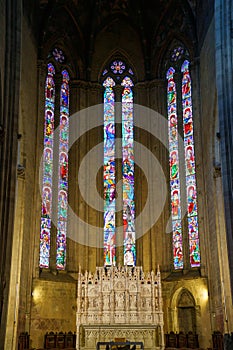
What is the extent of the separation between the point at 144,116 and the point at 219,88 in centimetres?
804

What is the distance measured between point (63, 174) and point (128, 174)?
2.97 metres

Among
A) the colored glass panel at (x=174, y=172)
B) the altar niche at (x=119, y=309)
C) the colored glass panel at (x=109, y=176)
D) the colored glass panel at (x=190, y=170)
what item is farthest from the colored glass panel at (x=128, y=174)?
the altar niche at (x=119, y=309)

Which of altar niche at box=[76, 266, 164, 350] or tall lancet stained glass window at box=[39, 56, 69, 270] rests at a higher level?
tall lancet stained glass window at box=[39, 56, 69, 270]

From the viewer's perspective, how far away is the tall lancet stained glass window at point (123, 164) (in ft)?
76.6

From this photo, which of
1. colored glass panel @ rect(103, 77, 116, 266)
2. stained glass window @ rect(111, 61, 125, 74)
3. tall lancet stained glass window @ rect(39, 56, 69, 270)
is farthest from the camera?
stained glass window @ rect(111, 61, 125, 74)

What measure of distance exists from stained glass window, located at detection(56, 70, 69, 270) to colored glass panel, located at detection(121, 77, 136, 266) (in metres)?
2.63

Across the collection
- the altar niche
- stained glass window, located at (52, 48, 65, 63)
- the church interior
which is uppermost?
stained glass window, located at (52, 48, 65, 63)

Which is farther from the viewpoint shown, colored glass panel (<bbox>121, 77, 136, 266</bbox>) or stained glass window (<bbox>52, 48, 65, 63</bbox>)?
stained glass window (<bbox>52, 48, 65, 63</bbox>)

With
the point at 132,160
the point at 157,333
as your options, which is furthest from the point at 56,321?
the point at 132,160

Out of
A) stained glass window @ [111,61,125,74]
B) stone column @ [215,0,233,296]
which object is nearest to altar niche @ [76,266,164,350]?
stone column @ [215,0,233,296]

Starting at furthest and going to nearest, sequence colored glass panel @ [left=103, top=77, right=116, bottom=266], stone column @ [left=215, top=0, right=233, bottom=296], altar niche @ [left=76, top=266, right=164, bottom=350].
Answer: colored glass panel @ [left=103, top=77, right=116, bottom=266]
altar niche @ [left=76, top=266, right=164, bottom=350]
stone column @ [left=215, top=0, right=233, bottom=296]

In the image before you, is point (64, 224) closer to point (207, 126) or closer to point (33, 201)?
point (33, 201)

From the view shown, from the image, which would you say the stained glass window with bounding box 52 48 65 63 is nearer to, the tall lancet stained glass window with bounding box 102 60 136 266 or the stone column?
the tall lancet stained glass window with bounding box 102 60 136 266

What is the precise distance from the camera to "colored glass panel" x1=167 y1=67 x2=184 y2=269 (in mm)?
22609
